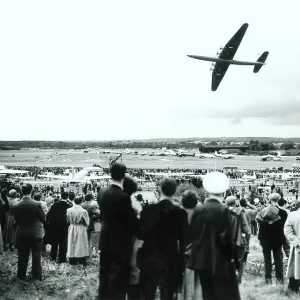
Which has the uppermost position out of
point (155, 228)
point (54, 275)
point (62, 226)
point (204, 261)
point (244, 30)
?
point (244, 30)

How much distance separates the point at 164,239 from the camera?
4078 millimetres

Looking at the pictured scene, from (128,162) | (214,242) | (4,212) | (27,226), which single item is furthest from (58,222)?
(128,162)

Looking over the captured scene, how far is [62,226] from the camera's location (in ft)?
25.8

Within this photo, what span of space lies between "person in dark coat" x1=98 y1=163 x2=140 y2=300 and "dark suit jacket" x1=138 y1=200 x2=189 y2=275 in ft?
0.55

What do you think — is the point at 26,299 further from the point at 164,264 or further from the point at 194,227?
the point at 194,227

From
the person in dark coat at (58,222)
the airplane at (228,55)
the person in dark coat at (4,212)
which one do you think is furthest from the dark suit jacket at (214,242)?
the airplane at (228,55)

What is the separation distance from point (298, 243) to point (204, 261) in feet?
6.91

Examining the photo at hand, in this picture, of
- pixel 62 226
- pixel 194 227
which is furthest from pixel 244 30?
pixel 194 227

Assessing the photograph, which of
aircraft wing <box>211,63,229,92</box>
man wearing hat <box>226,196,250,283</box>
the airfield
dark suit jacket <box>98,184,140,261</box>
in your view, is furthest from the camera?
the airfield

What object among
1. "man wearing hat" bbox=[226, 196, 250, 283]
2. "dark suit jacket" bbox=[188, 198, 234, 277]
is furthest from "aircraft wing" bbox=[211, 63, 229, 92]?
"dark suit jacket" bbox=[188, 198, 234, 277]

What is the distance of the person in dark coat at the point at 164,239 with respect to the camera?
13.3 feet

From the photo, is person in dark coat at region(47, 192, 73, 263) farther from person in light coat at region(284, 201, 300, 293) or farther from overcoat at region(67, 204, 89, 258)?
person in light coat at region(284, 201, 300, 293)

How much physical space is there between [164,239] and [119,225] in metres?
0.51

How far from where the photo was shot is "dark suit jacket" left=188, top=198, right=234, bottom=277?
3.81 m
